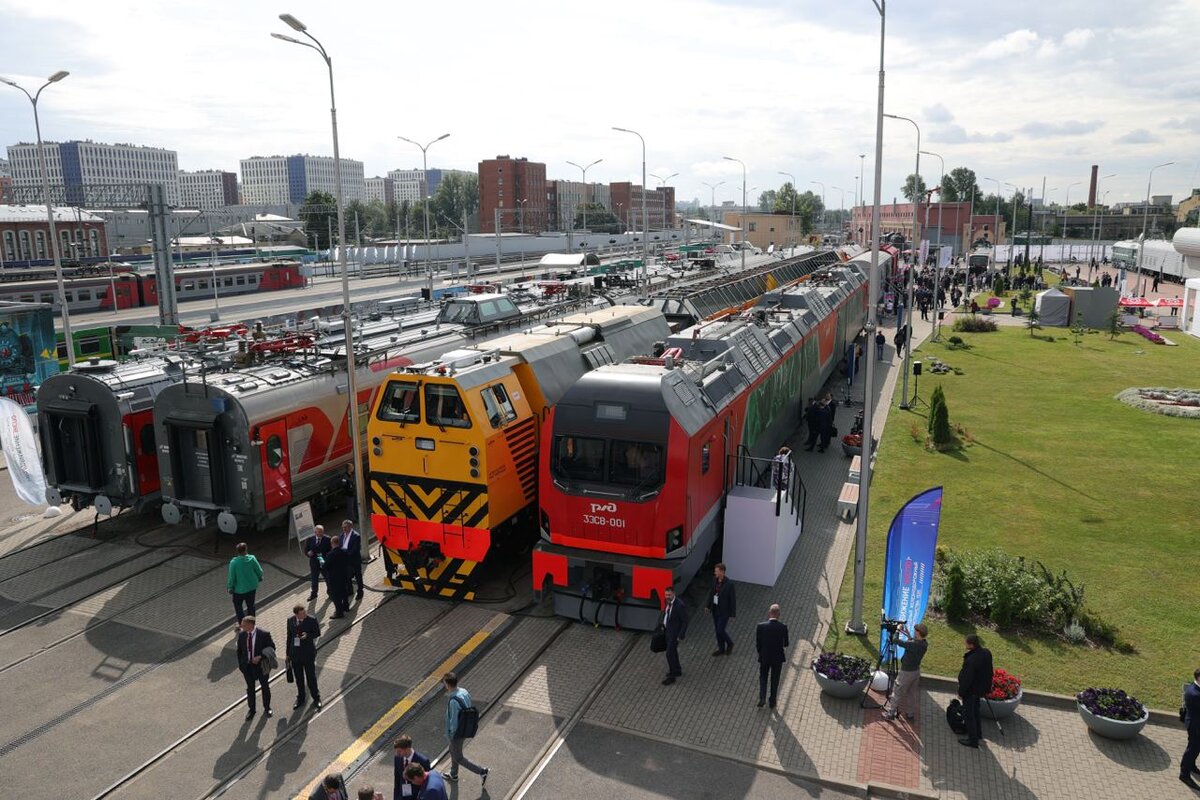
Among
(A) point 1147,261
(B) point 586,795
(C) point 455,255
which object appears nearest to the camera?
(B) point 586,795

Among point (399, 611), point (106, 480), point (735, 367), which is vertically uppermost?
point (735, 367)

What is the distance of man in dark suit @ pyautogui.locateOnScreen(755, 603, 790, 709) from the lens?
11469 mm

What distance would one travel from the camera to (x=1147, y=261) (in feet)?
255

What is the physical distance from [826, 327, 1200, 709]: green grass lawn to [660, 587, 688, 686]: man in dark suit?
2.86 metres

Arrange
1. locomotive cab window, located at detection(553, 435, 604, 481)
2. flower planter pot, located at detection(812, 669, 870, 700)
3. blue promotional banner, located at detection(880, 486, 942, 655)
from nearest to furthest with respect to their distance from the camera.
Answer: flower planter pot, located at detection(812, 669, 870, 700)
blue promotional banner, located at detection(880, 486, 942, 655)
locomotive cab window, located at detection(553, 435, 604, 481)

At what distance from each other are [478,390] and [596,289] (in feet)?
61.7

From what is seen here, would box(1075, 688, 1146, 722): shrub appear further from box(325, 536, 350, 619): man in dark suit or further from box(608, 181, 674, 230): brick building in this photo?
box(608, 181, 674, 230): brick building

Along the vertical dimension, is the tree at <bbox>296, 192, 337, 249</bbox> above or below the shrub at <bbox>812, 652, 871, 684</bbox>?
above

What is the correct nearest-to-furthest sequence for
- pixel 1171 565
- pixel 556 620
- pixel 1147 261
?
pixel 556 620, pixel 1171 565, pixel 1147 261

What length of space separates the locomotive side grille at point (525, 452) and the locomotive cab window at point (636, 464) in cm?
224

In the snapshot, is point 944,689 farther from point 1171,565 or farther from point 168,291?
point 168,291

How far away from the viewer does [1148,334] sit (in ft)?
147

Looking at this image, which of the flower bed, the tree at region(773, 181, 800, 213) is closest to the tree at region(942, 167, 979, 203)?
the tree at region(773, 181, 800, 213)

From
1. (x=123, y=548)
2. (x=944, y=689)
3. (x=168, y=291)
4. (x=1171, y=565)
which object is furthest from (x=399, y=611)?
(x=168, y=291)
